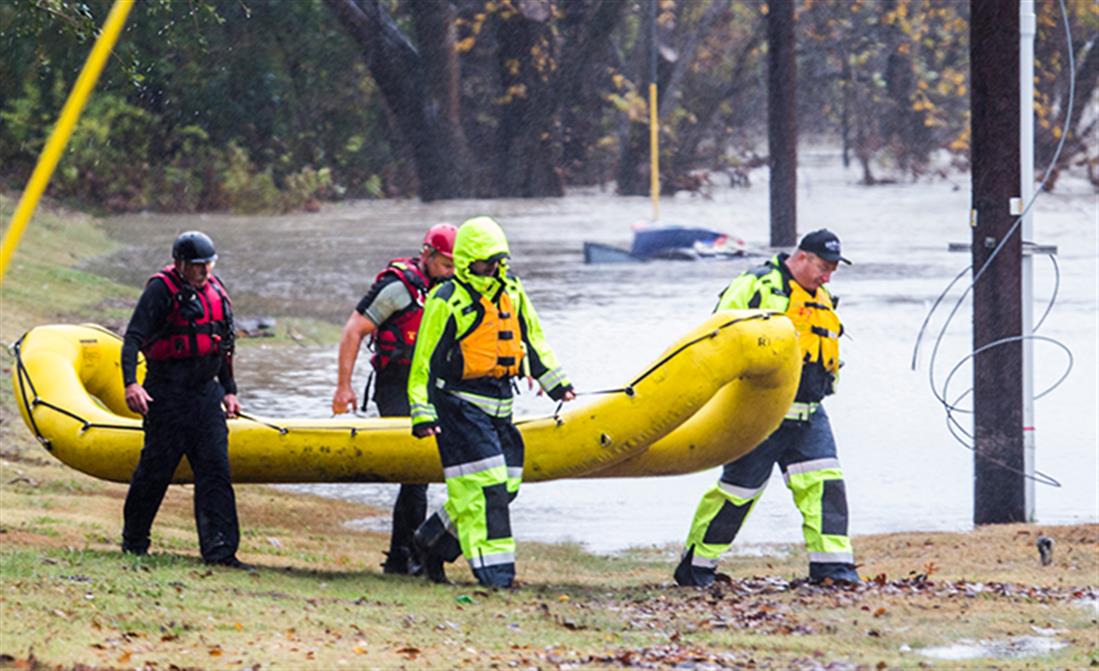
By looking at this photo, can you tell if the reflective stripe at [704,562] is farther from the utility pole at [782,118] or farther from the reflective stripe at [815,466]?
the utility pole at [782,118]

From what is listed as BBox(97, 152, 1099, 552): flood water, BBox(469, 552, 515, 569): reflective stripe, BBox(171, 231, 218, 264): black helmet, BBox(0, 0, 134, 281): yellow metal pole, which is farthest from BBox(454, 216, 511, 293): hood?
BBox(0, 0, 134, 281): yellow metal pole

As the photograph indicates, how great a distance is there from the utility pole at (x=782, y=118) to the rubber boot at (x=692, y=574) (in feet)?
56.9

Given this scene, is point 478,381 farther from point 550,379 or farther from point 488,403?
point 550,379

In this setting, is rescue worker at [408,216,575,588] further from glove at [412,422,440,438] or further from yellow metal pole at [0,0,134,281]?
yellow metal pole at [0,0,134,281]

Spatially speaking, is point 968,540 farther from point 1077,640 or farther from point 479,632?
point 479,632

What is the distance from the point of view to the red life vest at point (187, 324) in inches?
340

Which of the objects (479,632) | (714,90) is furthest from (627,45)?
(479,632)

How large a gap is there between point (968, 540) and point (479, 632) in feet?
13.4

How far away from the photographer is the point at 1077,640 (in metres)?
7.65

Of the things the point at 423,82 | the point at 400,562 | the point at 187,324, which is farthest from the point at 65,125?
the point at 423,82

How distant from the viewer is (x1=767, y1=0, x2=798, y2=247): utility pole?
2645 centimetres

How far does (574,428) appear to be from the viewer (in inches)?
375

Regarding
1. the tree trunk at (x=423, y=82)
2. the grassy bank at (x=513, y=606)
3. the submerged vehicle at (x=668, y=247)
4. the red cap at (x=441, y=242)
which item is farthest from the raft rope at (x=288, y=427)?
the tree trunk at (x=423, y=82)

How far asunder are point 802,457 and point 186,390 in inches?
114
